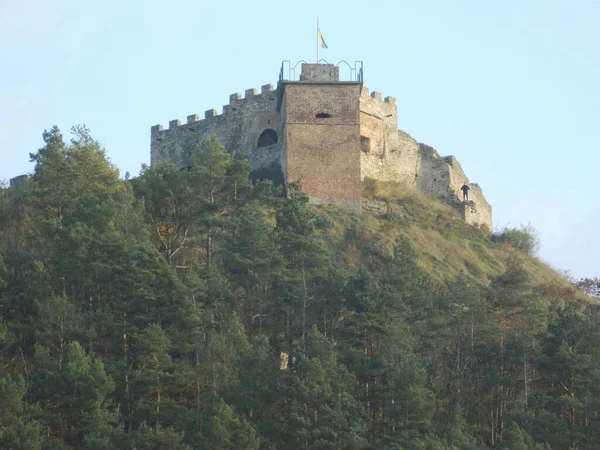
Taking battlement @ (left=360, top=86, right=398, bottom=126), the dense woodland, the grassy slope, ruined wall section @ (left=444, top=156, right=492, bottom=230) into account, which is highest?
battlement @ (left=360, top=86, right=398, bottom=126)

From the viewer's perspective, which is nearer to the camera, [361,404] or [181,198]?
[361,404]

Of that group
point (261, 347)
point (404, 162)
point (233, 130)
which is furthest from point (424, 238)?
point (261, 347)

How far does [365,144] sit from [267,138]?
4.06 metres

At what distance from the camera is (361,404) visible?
30016 mm

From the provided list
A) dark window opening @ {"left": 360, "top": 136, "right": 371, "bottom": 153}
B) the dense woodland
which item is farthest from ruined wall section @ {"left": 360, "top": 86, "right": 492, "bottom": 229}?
the dense woodland

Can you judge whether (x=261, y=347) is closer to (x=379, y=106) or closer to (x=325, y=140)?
(x=325, y=140)

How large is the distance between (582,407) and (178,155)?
26507 mm

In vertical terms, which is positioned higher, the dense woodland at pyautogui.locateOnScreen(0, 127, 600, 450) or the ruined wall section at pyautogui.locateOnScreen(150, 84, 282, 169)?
the ruined wall section at pyautogui.locateOnScreen(150, 84, 282, 169)

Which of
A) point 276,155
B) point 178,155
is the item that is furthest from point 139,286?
point 178,155

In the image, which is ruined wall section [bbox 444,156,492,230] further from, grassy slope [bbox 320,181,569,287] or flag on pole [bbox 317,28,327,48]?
flag on pole [bbox 317,28,327,48]

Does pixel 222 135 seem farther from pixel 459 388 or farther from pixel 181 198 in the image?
pixel 459 388

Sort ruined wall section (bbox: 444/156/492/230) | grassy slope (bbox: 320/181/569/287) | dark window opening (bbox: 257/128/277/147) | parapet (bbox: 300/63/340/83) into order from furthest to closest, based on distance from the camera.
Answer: ruined wall section (bbox: 444/156/492/230) < dark window opening (bbox: 257/128/277/147) < parapet (bbox: 300/63/340/83) < grassy slope (bbox: 320/181/569/287)

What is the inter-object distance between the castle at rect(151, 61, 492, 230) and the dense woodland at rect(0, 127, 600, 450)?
23.2 ft

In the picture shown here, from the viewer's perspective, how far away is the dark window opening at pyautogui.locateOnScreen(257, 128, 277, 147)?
5044cm
